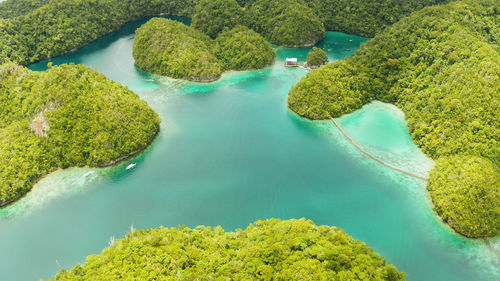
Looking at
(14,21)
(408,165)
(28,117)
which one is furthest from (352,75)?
(14,21)

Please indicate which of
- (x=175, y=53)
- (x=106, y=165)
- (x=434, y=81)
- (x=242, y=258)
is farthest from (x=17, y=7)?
(x=434, y=81)

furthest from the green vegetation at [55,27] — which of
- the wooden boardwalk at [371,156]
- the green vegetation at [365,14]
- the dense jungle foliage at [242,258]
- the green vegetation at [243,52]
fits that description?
the wooden boardwalk at [371,156]

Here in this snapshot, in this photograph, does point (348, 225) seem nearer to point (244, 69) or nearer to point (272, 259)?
point (272, 259)

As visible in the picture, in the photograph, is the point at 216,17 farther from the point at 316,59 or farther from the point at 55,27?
the point at 55,27

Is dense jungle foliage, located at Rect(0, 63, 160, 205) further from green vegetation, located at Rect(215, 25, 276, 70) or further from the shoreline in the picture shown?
green vegetation, located at Rect(215, 25, 276, 70)

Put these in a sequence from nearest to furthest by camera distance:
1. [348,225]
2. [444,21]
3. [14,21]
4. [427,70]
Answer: [348,225] → [427,70] → [444,21] → [14,21]

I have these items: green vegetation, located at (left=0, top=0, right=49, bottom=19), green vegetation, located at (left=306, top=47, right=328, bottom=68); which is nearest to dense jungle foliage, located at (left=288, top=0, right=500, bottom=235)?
green vegetation, located at (left=306, top=47, right=328, bottom=68)

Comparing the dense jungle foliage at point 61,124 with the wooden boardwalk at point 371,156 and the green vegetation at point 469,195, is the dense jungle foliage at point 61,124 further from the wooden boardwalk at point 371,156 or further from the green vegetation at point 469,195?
the green vegetation at point 469,195
